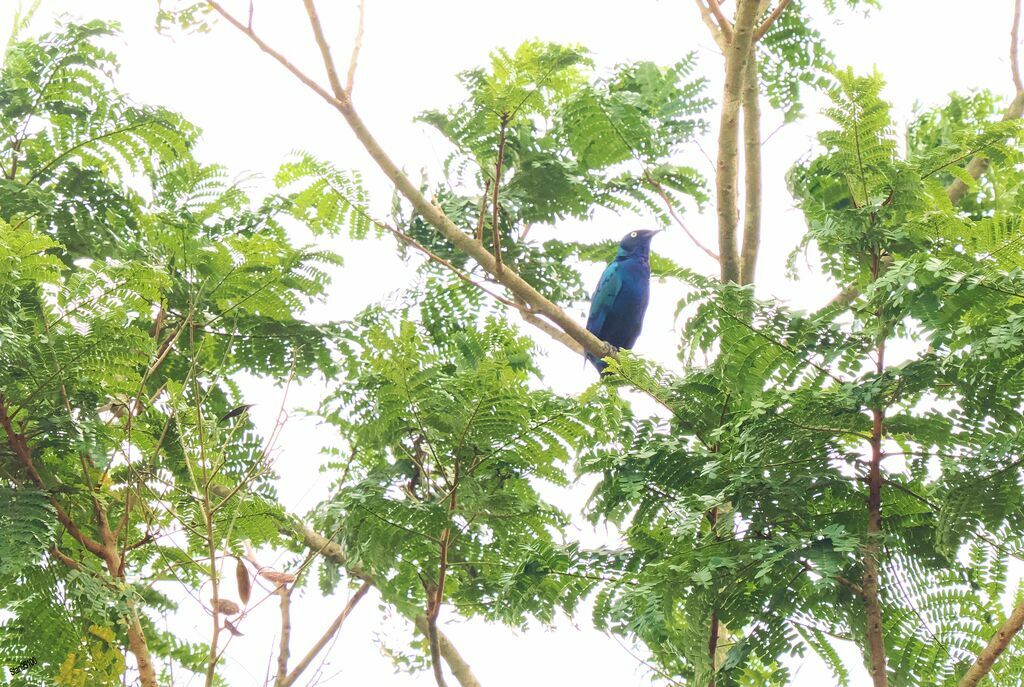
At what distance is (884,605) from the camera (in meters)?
2.81

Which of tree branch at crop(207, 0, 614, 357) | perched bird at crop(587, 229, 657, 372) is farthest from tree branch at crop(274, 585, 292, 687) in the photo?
perched bird at crop(587, 229, 657, 372)

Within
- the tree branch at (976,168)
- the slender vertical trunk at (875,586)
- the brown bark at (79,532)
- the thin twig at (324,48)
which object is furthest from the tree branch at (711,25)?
the brown bark at (79,532)

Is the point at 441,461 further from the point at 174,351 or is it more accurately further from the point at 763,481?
the point at 174,351

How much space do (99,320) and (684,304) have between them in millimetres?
1648

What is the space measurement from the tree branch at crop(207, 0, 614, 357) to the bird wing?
271 cm

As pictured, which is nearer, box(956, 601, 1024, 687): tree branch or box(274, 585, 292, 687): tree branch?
box(956, 601, 1024, 687): tree branch

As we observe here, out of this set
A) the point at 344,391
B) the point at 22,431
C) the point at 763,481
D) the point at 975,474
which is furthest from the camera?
the point at 344,391

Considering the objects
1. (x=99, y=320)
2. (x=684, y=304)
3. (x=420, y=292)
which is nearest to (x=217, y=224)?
(x=420, y=292)

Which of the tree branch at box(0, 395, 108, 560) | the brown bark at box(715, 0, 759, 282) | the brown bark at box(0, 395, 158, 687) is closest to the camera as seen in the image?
the brown bark at box(0, 395, 158, 687)

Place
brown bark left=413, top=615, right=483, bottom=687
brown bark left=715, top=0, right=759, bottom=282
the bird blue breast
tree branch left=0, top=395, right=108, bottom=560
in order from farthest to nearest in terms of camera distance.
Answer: the bird blue breast, brown bark left=413, top=615, right=483, bottom=687, brown bark left=715, top=0, right=759, bottom=282, tree branch left=0, top=395, right=108, bottom=560

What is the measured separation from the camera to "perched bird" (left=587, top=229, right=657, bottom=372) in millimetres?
7285

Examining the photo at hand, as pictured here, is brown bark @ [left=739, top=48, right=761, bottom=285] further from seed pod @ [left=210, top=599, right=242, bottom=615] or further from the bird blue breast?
seed pod @ [left=210, top=599, right=242, bottom=615]

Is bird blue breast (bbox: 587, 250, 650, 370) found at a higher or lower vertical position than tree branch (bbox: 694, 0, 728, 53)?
higher

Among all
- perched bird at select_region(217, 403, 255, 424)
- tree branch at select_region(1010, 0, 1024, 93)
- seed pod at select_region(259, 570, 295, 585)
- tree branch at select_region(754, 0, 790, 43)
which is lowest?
seed pod at select_region(259, 570, 295, 585)
